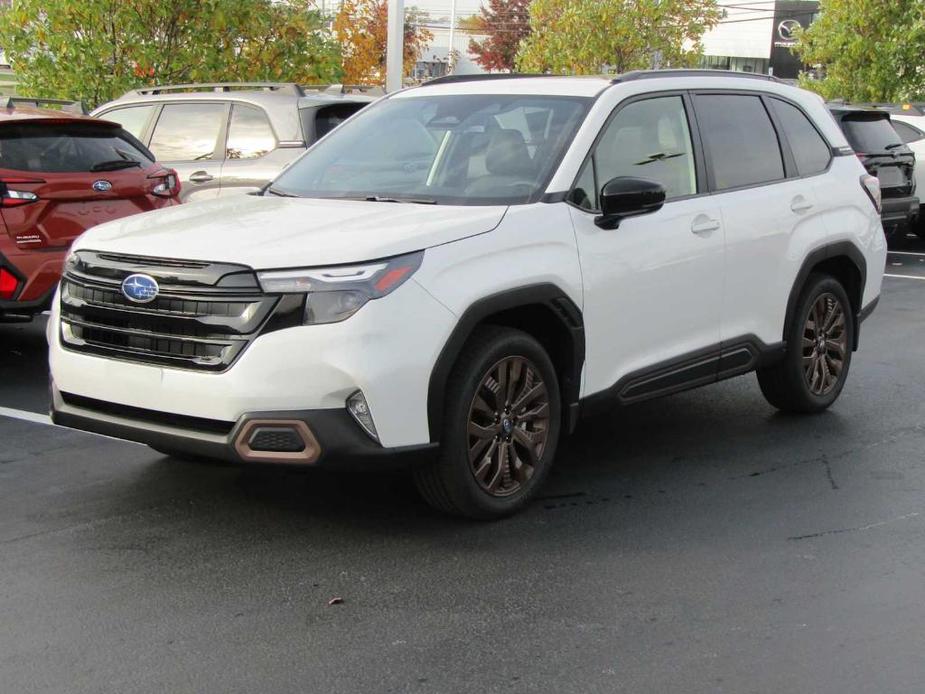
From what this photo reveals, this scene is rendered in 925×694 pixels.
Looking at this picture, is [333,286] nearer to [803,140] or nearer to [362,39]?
[803,140]

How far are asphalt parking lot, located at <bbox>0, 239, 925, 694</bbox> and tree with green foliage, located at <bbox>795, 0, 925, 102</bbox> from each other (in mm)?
21121

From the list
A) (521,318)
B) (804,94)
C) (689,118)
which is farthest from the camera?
(804,94)

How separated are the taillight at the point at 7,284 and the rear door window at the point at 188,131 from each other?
3.66m

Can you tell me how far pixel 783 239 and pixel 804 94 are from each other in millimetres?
1158

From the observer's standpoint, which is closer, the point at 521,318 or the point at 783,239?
the point at 521,318

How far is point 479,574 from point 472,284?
1099 millimetres

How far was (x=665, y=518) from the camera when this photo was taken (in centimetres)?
538

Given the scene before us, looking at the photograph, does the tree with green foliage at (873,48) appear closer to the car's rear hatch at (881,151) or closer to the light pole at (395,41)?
the car's rear hatch at (881,151)

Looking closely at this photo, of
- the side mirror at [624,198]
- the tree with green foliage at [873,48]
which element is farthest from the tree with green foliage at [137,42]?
the tree with green foliage at [873,48]

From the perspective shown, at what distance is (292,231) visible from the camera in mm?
4957

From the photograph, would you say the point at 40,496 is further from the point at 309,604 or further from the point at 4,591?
the point at 309,604

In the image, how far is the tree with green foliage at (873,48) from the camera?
2577 centimetres

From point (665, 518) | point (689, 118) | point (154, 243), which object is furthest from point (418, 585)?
point (689, 118)

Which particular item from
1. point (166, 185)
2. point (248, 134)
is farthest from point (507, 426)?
point (248, 134)
